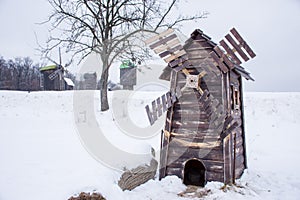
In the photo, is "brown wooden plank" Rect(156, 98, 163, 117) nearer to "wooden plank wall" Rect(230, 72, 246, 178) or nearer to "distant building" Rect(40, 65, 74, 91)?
"wooden plank wall" Rect(230, 72, 246, 178)

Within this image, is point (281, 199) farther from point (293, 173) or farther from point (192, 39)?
point (192, 39)

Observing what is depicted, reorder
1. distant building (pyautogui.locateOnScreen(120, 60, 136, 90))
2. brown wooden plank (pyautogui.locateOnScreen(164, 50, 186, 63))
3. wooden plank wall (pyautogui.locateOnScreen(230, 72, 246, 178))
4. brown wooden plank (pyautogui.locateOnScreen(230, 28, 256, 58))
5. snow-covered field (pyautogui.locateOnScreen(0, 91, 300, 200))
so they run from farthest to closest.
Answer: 1. distant building (pyautogui.locateOnScreen(120, 60, 136, 90))
2. wooden plank wall (pyautogui.locateOnScreen(230, 72, 246, 178))
3. brown wooden plank (pyautogui.locateOnScreen(164, 50, 186, 63))
4. brown wooden plank (pyautogui.locateOnScreen(230, 28, 256, 58))
5. snow-covered field (pyautogui.locateOnScreen(0, 91, 300, 200))

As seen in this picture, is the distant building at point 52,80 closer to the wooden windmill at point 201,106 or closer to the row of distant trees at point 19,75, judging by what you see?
the row of distant trees at point 19,75

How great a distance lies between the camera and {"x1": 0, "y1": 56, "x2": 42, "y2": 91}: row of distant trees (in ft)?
73.0

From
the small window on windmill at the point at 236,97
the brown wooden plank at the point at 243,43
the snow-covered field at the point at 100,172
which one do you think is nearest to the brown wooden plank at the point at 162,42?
the brown wooden plank at the point at 243,43

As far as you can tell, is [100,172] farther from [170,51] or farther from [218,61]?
[218,61]

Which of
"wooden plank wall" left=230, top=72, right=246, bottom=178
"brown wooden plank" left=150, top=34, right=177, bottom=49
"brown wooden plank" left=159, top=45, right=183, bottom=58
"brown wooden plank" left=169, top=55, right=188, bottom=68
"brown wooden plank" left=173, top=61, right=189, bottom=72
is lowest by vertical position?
"wooden plank wall" left=230, top=72, right=246, bottom=178

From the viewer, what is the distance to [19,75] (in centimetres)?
2464

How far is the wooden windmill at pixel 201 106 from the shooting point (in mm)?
4395

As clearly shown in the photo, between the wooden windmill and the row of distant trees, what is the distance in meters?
20.6

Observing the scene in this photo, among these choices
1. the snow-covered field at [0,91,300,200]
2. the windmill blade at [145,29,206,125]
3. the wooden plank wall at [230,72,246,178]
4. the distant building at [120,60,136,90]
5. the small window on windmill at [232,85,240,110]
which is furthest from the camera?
the distant building at [120,60,136,90]

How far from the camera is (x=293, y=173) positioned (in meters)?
5.56

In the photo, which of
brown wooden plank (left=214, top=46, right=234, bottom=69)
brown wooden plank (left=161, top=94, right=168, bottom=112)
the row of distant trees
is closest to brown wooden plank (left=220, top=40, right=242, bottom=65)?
brown wooden plank (left=214, top=46, right=234, bottom=69)

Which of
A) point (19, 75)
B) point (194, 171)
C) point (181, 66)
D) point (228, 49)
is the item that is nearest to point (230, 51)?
point (228, 49)
